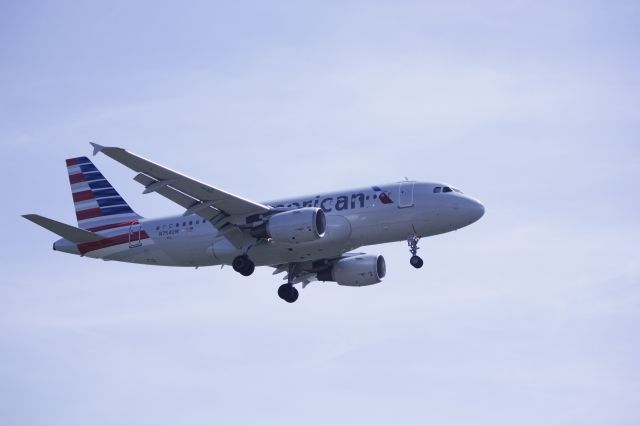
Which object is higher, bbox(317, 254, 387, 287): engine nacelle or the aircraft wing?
the aircraft wing

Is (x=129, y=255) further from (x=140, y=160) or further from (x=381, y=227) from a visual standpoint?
(x=381, y=227)

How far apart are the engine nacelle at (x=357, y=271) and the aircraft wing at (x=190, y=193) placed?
6.93 metres

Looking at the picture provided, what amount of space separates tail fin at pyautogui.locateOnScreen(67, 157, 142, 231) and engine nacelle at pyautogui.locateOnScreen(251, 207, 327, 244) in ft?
32.5

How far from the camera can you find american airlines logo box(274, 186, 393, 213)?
46625mm

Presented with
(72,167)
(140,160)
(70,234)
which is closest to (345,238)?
(140,160)

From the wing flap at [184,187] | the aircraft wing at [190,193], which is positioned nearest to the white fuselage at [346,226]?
the aircraft wing at [190,193]

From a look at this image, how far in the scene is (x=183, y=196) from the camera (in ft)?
151

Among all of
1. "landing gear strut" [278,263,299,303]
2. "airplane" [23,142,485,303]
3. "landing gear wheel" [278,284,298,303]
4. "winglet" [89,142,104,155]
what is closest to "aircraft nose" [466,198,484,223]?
"airplane" [23,142,485,303]

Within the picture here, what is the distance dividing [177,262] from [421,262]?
11966 millimetres

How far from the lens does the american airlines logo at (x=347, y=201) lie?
1836 inches

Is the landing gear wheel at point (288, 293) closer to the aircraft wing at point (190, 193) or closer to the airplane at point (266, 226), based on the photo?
the airplane at point (266, 226)

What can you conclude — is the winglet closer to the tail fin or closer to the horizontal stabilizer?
the horizontal stabilizer

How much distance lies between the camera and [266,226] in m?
46.7

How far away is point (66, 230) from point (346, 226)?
13.6 m
